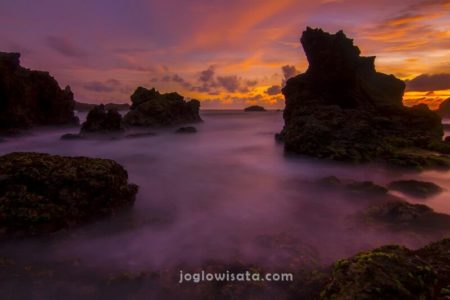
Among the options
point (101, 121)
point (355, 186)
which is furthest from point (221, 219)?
point (101, 121)

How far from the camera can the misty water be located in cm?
754

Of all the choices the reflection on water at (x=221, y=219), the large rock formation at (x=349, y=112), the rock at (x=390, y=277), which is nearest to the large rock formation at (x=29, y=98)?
the reflection on water at (x=221, y=219)

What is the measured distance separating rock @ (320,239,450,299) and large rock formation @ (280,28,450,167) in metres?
14.8

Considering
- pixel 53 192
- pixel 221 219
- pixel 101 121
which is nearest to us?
pixel 53 192

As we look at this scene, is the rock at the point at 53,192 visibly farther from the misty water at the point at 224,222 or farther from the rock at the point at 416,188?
the rock at the point at 416,188

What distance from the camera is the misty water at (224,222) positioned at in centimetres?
754

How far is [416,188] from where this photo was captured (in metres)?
13.4

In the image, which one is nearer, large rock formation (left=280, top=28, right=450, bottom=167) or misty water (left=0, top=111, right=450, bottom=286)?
misty water (left=0, top=111, right=450, bottom=286)

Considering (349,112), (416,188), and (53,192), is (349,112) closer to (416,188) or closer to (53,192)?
(416,188)

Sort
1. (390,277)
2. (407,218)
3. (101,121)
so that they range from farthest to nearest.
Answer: (101,121)
(407,218)
(390,277)

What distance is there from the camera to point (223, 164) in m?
21.8

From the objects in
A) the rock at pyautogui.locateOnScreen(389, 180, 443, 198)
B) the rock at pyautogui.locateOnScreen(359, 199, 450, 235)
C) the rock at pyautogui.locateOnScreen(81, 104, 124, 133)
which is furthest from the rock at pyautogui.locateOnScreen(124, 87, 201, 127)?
the rock at pyautogui.locateOnScreen(359, 199, 450, 235)

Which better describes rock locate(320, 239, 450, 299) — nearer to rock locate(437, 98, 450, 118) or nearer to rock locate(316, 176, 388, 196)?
rock locate(316, 176, 388, 196)

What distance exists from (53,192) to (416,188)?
1376cm
